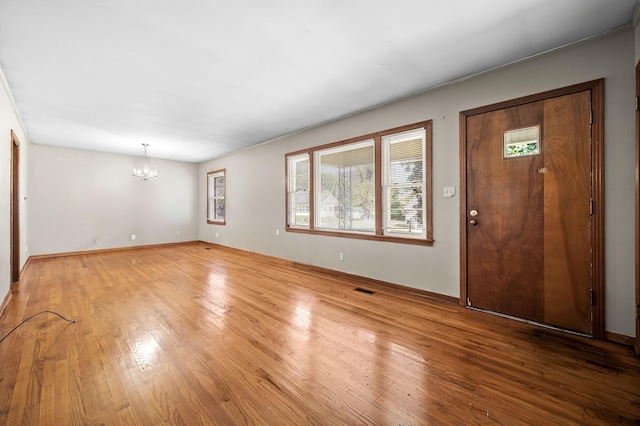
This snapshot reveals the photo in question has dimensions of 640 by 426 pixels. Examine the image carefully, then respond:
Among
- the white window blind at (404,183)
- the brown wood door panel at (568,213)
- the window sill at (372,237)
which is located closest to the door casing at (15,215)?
the window sill at (372,237)

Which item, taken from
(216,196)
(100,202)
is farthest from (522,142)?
(100,202)

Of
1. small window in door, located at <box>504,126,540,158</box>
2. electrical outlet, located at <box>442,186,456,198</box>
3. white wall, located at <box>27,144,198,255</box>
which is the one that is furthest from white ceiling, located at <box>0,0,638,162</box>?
white wall, located at <box>27,144,198,255</box>

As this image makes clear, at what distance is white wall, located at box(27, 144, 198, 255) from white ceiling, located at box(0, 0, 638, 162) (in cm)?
273

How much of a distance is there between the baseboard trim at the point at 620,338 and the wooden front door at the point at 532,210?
0.41 ft

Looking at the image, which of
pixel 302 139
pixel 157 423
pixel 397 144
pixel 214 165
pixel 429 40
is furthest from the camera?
pixel 214 165

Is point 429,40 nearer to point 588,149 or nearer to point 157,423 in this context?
point 588,149

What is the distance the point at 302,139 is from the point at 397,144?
2007 mm

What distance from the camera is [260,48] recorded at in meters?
2.47

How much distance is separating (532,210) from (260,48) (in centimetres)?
306

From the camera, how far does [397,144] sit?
148 inches

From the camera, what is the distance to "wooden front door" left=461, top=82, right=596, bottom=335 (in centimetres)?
240

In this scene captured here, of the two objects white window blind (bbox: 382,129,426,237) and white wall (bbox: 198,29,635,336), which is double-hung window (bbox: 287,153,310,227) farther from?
white window blind (bbox: 382,129,426,237)

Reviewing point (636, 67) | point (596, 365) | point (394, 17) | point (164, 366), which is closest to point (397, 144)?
point (394, 17)

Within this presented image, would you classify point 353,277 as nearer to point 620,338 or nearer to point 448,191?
point 448,191
